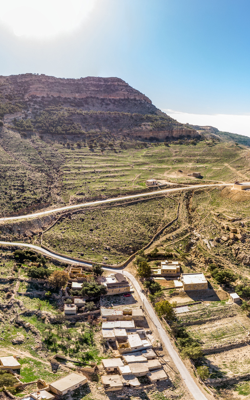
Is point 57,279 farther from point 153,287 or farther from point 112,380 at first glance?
point 112,380

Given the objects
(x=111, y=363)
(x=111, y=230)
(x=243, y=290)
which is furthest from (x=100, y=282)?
(x=243, y=290)

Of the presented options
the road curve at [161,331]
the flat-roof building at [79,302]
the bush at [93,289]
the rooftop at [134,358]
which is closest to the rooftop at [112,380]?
the rooftop at [134,358]

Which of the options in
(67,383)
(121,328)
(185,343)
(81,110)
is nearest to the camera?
(67,383)

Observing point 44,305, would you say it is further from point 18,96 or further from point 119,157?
point 18,96

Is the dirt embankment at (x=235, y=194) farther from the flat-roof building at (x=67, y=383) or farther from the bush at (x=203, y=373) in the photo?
the flat-roof building at (x=67, y=383)

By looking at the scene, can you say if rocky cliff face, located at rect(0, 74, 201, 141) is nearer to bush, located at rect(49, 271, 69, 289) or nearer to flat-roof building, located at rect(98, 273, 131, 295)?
bush, located at rect(49, 271, 69, 289)

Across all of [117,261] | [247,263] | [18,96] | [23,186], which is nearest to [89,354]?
[117,261]
